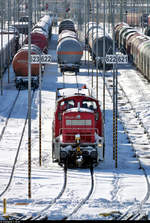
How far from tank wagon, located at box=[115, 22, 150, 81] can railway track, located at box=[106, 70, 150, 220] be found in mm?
3117

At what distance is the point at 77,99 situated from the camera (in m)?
29.6

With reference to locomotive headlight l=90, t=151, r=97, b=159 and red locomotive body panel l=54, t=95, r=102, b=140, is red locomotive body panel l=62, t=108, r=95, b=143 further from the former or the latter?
red locomotive body panel l=54, t=95, r=102, b=140

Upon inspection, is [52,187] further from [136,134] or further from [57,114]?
[136,134]

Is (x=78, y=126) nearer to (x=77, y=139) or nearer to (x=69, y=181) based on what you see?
(x=77, y=139)

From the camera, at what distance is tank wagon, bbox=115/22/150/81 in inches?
2186

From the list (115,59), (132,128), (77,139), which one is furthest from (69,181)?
(132,128)

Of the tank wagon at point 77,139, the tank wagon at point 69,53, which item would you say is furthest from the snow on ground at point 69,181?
the tank wagon at point 69,53

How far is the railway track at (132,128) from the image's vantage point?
2092cm

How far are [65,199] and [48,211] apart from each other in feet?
6.43

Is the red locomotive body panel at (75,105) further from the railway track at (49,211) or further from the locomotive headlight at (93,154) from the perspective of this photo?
the railway track at (49,211)

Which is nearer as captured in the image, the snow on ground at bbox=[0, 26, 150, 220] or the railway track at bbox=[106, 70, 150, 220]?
the railway track at bbox=[106, 70, 150, 220]

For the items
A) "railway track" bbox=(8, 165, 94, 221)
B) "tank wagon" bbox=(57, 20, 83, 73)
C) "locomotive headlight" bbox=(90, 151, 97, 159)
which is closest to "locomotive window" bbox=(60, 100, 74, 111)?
"locomotive headlight" bbox=(90, 151, 97, 159)

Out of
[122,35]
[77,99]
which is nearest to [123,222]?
[77,99]

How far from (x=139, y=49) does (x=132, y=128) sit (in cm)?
2471
